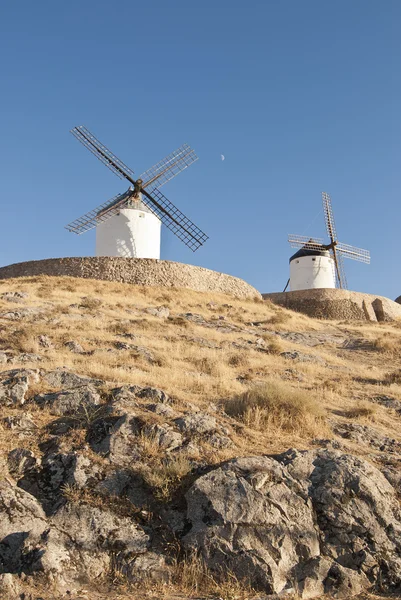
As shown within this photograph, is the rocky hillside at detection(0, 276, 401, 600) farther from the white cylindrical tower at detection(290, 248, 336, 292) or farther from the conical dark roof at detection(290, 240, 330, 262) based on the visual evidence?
the conical dark roof at detection(290, 240, 330, 262)

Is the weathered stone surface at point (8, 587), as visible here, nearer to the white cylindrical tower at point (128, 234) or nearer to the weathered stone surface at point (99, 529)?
the weathered stone surface at point (99, 529)

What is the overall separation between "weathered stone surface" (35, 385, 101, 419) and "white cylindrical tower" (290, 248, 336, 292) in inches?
1347

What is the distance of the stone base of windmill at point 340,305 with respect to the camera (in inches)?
1363

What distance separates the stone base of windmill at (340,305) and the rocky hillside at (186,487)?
24112 mm

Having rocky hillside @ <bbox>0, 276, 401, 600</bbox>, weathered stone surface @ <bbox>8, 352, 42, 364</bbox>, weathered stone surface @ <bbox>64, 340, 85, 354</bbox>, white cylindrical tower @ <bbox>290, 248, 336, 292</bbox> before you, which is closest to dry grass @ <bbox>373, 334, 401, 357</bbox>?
rocky hillside @ <bbox>0, 276, 401, 600</bbox>

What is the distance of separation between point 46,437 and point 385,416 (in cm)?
685

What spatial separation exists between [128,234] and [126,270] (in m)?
3.55

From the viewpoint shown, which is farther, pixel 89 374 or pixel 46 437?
pixel 89 374

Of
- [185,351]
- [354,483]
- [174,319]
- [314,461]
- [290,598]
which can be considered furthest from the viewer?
[174,319]

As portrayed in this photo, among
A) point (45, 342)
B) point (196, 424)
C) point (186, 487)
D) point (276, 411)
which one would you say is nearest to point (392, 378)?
point (276, 411)

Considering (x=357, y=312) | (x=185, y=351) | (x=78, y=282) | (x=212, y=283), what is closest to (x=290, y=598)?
(x=185, y=351)

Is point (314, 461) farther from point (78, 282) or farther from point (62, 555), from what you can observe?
point (78, 282)

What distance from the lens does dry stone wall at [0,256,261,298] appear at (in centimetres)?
2731

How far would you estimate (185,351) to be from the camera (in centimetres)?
1405
